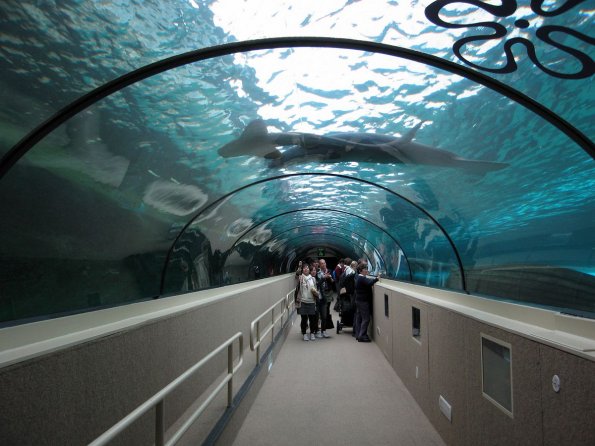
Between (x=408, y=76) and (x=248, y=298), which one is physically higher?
(x=408, y=76)

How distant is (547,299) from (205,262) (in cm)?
771

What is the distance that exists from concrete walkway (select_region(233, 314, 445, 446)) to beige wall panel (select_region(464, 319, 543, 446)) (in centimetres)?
137

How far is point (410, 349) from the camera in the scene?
6809mm

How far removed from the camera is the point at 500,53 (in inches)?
173

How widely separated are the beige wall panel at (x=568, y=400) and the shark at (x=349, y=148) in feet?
15.6

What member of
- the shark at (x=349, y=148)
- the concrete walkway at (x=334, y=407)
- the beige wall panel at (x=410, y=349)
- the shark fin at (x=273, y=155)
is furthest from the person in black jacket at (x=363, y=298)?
the shark fin at (x=273, y=155)

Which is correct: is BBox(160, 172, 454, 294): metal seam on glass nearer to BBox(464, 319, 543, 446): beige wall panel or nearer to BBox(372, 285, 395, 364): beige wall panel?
BBox(372, 285, 395, 364): beige wall panel

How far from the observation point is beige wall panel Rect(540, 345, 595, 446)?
2.15m

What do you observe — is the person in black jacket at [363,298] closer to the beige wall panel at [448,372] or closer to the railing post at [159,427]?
the beige wall panel at [448,372]

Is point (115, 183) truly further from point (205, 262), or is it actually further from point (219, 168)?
point (205, 262)

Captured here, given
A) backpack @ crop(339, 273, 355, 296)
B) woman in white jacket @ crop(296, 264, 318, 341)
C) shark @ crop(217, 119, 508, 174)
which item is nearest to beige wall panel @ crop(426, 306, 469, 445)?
shark @ crop(217, 119, 508, 174)

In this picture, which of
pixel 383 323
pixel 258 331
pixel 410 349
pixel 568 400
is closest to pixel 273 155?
pixel 258 331

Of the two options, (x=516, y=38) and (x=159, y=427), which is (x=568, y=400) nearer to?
(x=159, y=427)

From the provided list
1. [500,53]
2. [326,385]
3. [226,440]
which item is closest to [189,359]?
[226,440]
